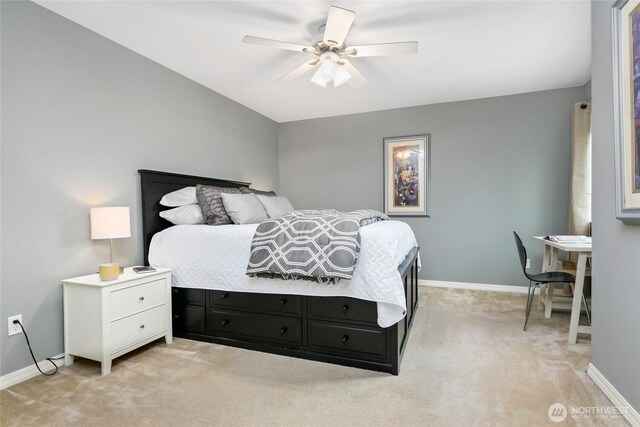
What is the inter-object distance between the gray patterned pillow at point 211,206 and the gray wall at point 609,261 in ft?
8.77

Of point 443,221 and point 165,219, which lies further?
point 443,221

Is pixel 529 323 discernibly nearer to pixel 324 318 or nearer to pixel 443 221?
pixel 443 221

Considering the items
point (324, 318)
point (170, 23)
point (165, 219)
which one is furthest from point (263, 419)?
point (170, 23)

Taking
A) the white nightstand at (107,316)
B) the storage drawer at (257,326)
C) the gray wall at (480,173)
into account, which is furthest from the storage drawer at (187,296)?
the gray wall at (480,173)

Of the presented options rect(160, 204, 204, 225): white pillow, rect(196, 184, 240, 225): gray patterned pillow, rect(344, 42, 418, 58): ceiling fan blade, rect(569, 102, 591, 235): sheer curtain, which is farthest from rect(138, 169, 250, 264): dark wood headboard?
rect(569, 102, 591, 235): sheer curtain

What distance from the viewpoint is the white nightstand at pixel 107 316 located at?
2020 millimetres

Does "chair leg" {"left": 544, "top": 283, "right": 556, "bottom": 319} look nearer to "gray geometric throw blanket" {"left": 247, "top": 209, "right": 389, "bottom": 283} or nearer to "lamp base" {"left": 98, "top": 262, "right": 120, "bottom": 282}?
"gray geometric throw blanket" {"left": 247, "top": 209, "right": 389, "bottom": 283}

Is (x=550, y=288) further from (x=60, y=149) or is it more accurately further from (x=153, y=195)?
(x=60, y=149)

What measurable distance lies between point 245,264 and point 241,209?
27.2 inches

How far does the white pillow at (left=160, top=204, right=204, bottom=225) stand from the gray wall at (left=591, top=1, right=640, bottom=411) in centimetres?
290

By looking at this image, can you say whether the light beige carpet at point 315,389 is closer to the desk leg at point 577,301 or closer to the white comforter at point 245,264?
the desk leg at point 577,301

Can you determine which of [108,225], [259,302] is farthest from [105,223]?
[259,302]

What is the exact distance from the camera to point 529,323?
287 cm

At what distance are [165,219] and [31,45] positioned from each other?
59.9 inches
